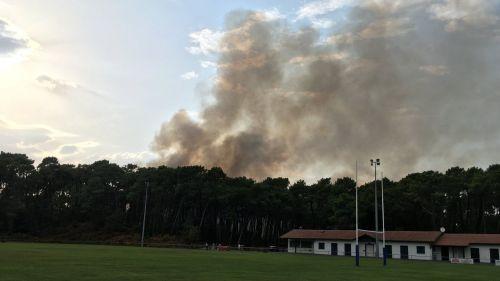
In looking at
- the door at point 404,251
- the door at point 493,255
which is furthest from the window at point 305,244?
the door at point 493,255

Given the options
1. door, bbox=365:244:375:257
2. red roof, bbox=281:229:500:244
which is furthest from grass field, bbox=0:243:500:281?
door, bbox=365:244:375:257

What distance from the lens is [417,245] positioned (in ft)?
228

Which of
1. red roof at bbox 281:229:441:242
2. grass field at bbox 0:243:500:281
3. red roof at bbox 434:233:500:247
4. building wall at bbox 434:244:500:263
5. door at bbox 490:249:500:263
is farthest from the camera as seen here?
red roof at bbox 281:229:441:242

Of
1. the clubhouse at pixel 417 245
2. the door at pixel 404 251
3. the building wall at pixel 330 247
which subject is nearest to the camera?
the clubhouse at pixel 417 245

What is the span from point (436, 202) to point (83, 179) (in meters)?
91.8

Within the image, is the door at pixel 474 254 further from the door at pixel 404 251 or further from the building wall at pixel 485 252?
the door at pixel 404 251

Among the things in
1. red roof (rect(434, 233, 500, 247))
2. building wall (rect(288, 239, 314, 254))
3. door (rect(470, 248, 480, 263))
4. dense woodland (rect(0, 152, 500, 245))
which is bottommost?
building wall (rect(288, 239, 314, 254))

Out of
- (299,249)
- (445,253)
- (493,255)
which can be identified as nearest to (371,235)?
(445,253)

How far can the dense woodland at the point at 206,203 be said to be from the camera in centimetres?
9575

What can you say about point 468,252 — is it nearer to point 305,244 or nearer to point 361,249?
point 361,249

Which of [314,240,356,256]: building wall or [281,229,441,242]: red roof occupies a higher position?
[281,229,441,242]: red roof

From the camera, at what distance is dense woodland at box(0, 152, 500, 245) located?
95.8m

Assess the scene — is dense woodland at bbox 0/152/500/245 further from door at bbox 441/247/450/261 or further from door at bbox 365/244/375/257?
door at bbox 441/247/450/261

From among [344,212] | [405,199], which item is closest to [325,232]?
[344,212]
